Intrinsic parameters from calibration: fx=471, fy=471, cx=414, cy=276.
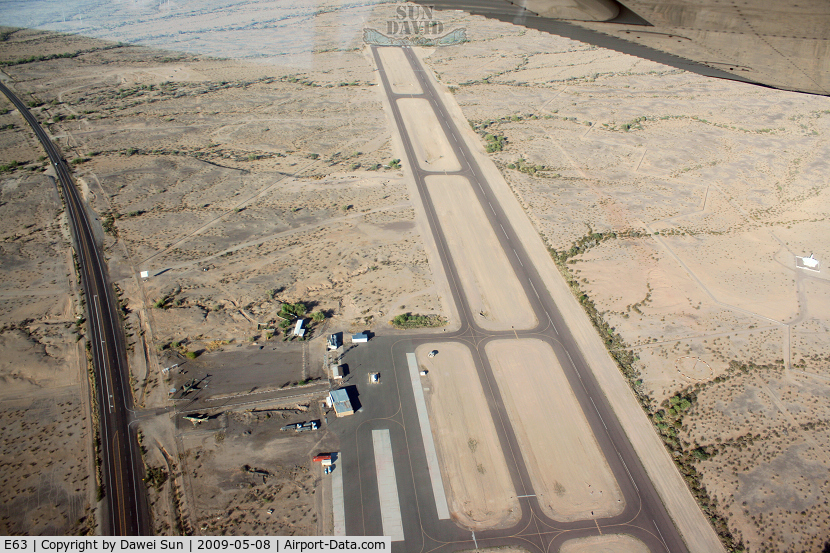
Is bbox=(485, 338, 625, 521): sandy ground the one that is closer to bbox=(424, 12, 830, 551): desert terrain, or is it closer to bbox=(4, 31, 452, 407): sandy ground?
bbox=(424, 12, 830, 551): desert terrain

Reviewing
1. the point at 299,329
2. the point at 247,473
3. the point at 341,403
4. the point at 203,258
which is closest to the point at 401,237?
the point at 299,329

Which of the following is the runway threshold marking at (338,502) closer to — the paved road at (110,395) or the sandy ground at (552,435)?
the paved road at (110,395)

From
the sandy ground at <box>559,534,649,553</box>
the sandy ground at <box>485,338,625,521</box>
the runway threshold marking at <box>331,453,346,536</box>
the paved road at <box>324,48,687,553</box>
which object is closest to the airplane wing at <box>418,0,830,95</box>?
the sandy ground at <box>485,338,625,521</box>

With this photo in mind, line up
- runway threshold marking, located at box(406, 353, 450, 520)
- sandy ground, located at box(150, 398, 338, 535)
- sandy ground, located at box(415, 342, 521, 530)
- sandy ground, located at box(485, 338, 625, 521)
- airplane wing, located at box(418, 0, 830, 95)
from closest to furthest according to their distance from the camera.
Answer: airplane wing, located at box(418, 0, 830, 95) → sandy ground, located at box(150, 398, 338, 535) → sandy ground, located at box(415, 342, 521, 530) → runway threshold marking, located at box(406, 353, 450, 520) → sandy ground, located at box(485, 338, 625, 521)

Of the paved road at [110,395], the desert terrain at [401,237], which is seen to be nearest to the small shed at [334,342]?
the desert terrain at [401,237]

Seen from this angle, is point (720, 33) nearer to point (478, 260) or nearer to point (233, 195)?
point (478, 260)

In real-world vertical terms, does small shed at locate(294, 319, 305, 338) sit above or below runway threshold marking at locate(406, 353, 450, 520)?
above
